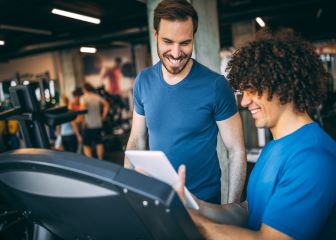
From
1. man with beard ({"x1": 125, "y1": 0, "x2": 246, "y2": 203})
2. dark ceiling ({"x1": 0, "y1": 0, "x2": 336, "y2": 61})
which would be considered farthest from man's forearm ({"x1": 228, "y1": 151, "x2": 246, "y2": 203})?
dark ceiling ({"x1": 0, "y1": 0, "x2": 336, "y2": 61})

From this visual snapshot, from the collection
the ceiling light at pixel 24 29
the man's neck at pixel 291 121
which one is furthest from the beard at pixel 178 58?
the ceiling light at pixel 24 29

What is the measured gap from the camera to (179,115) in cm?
159

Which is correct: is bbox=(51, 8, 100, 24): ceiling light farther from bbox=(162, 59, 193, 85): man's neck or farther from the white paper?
the white paper

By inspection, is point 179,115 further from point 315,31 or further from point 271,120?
point 315,31

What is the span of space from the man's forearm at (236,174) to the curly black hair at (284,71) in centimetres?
65

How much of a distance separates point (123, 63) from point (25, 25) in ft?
19.2

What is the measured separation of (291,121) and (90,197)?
62 centimetres

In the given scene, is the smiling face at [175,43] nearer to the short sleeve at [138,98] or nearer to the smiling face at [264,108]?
the short sleeve at [138,98]

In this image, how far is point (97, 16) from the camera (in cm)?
861

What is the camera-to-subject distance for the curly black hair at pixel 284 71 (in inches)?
37.3

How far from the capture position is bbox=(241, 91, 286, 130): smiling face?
3.22ft

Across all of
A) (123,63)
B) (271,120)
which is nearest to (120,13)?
(123,63)

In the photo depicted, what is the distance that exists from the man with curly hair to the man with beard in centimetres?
44

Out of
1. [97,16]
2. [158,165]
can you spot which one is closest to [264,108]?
[158,165]
